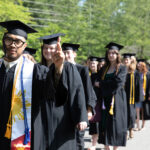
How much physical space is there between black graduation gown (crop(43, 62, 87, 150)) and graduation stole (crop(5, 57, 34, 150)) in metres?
0.42

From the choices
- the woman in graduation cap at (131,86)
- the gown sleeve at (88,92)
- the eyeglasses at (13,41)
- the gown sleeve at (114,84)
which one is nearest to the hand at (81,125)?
the gown sleeve at (88,92)

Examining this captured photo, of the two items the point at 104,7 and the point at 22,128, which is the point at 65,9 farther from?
the point at 22,128

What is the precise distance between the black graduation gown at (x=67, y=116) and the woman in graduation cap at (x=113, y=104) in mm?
2026

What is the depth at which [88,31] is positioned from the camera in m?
20.5

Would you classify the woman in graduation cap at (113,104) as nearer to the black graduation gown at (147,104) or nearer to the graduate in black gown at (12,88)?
the graduate in black gown at (12,88)

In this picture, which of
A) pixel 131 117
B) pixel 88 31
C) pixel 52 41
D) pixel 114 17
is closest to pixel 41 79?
pixel 52 41

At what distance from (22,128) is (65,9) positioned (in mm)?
20013

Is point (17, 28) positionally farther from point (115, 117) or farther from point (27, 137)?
point (115, 117)

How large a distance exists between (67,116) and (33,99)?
68 centimetres

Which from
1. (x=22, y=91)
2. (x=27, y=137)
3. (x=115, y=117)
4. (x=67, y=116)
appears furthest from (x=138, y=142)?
(x=22, y=91)

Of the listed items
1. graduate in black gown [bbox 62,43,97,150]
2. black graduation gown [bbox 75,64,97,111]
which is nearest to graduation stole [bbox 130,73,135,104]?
graduate in black gown [bbox 62,43,97,150]

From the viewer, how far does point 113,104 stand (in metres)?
5.43

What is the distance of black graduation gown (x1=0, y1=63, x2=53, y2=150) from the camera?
9.18ft

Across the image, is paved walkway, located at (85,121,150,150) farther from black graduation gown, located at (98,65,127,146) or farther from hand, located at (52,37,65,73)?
hand, located at (52,37,65,73)
